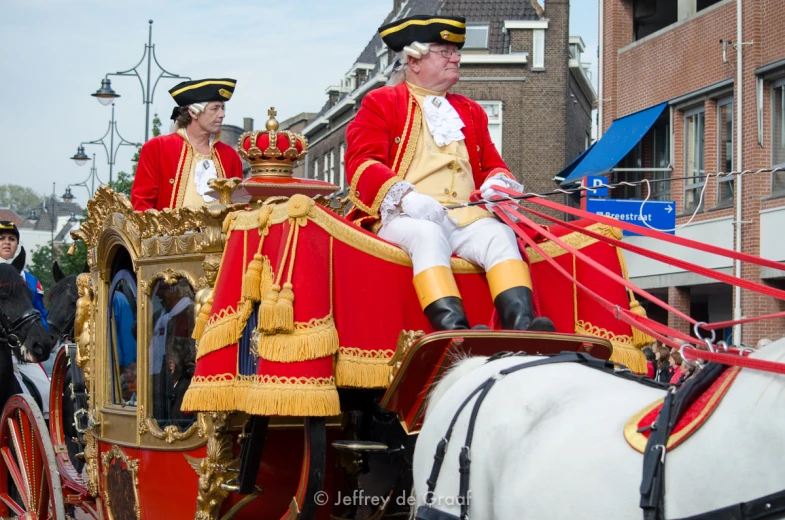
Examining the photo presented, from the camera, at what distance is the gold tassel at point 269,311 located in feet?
15.2

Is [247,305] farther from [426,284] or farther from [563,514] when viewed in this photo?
[563,514]

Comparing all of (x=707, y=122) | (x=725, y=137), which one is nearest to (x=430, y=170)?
(x=725, y=137)

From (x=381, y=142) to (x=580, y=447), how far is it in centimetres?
251

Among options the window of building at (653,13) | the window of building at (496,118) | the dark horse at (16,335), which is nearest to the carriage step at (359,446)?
the dark horse at (16,335)

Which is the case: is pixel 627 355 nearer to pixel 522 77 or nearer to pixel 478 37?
pixel 522 77

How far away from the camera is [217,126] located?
7.29m

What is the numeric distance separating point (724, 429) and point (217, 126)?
5099mm

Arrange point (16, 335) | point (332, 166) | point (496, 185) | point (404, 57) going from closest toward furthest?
1. point (496, 185)
2. point (404, 57)
3. point (16, 335)
4. point (332, 166)

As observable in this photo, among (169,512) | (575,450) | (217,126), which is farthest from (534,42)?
(575,450)

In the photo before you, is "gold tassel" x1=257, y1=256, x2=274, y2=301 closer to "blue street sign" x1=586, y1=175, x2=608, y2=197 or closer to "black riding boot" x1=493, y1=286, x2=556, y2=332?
"black riding boot" x1=493, y1=286, x2=556, y2=332

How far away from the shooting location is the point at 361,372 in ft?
15.7

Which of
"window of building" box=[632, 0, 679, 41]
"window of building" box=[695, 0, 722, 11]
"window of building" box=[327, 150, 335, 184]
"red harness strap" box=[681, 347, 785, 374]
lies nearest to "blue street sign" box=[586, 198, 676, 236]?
"window of building" box=[695, 0, 722, 11]

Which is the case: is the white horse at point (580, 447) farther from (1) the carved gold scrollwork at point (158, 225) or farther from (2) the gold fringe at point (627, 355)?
(1) the carved gold scrollwork at point (158, 225)

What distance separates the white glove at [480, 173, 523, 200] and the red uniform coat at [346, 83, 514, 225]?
13 centimetres
